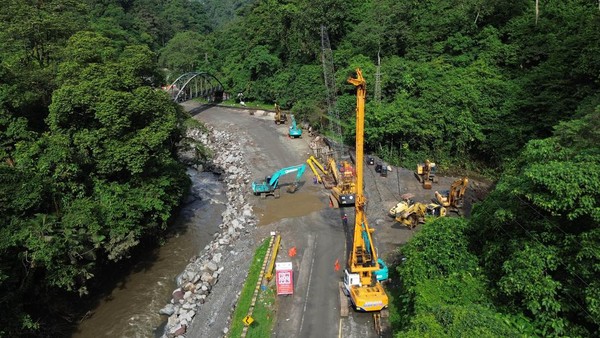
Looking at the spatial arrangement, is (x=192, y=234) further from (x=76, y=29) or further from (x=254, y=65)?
(x=254, y=65)

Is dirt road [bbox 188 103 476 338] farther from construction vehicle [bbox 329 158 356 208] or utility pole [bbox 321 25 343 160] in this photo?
utility pole [bbox 321 25 343 160]

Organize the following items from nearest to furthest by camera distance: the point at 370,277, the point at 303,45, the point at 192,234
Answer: the point at 370,277 → the point at 192,234 → the point at 303,45

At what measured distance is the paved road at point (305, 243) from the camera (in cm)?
1998

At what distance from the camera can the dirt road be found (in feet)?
66.4

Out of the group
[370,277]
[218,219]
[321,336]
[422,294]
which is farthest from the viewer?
[218,219]

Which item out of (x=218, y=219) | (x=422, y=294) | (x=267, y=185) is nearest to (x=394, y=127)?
(x=267, y=185)

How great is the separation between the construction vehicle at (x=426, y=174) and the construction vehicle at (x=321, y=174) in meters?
7.82

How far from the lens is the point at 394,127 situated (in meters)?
38.8

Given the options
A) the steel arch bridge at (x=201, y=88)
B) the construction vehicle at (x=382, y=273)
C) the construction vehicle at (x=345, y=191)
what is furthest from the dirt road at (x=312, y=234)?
the steel arch bridge at (x=201, y=88)

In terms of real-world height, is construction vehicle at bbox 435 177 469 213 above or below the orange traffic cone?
above

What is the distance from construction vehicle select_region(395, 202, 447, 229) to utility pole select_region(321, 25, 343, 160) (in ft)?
46.4

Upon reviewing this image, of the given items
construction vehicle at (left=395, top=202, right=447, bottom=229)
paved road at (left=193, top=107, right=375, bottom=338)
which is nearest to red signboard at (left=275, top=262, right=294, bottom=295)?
paved road at (left=193, top=107, right=375, bottom=338)

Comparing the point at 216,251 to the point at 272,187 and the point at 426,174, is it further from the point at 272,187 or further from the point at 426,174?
the point at 426,174

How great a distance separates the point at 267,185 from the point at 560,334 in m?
25.1
